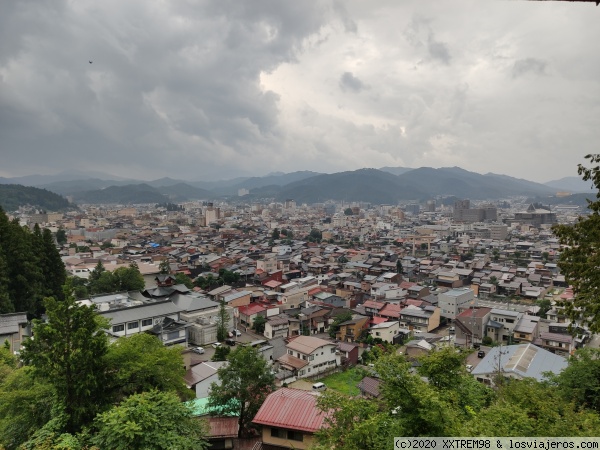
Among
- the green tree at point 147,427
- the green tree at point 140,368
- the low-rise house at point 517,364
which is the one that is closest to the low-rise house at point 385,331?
the low-rise house at point 517,364

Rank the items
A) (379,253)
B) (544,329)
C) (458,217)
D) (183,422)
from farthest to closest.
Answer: (458,217) < (379,253) < (544,329) < (183,422)

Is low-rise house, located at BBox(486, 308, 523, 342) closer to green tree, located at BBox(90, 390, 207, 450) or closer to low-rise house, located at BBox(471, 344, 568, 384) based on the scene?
low-rise house, located at BBox(471, 344, 568, 384)

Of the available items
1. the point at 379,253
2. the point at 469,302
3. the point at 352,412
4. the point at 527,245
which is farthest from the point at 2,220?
the point at 527,245

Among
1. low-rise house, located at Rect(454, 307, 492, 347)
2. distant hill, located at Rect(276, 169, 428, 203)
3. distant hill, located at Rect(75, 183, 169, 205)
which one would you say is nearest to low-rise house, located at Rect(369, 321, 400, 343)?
low-rise house, located at Rect(454, 307, 492, 347)

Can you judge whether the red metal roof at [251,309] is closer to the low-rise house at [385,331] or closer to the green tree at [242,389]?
the low-rise house at [385,331]

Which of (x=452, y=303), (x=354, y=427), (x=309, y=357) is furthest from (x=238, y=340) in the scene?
(x=354, y=427)

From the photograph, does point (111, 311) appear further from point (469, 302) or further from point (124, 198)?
point (124, 198)
